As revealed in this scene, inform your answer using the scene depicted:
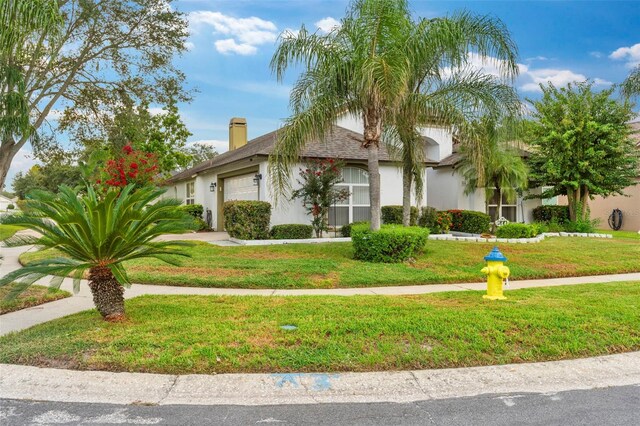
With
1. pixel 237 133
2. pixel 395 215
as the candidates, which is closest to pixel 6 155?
pixel 237 133

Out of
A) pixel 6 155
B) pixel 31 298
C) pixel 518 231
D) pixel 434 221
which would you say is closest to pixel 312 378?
pixel 31 298

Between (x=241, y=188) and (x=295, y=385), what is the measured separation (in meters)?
16.5

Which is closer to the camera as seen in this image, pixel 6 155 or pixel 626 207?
pixel 6 155

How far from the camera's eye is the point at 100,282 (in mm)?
5645

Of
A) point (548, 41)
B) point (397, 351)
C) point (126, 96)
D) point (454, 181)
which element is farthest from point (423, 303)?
point (126, 96)

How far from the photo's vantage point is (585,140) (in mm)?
19375

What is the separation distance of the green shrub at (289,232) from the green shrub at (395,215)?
11.9ft

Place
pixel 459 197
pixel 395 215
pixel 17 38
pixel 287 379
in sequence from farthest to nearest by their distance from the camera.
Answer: pixel 459 197, pixel 395 215, pixel 17 38, pixel 287 379

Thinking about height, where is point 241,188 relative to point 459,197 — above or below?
above

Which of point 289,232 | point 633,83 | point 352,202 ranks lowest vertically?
point 289,232

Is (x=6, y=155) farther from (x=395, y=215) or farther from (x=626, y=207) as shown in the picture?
(x=626, y=207)

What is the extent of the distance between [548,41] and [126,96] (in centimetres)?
1656

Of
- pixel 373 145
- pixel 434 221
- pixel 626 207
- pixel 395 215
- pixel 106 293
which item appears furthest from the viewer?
pixel 626 207

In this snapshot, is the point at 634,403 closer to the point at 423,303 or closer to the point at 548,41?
the point at 423,303
